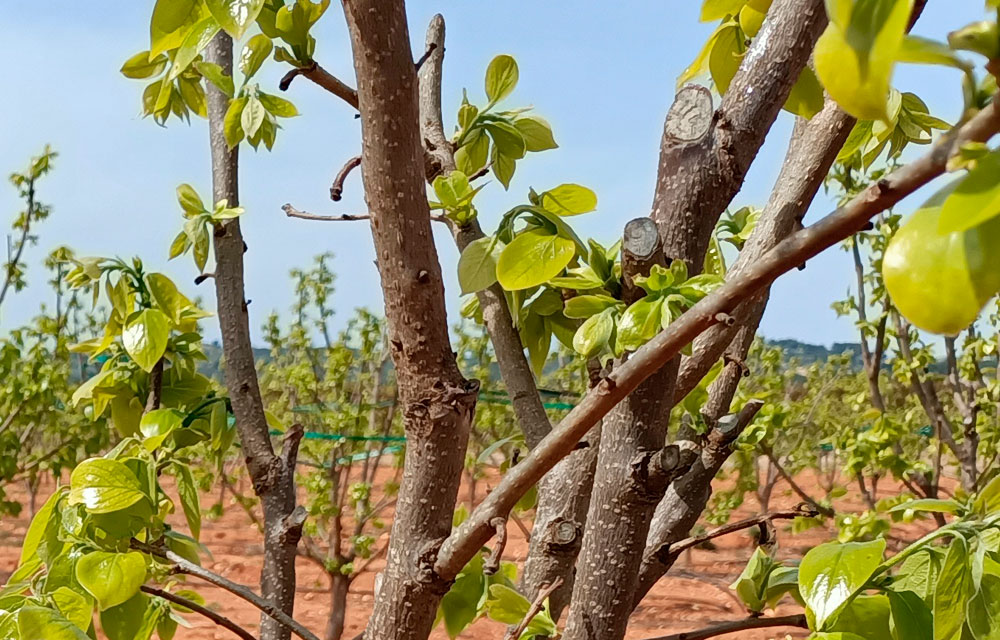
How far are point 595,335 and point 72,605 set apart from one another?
43cm

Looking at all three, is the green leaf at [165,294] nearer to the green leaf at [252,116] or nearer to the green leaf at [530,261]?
the green leaf at [252,116]

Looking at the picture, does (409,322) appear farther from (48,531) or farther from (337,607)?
(337,607)

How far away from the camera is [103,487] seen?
710 millimetres

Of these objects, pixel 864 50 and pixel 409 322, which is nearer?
pixel 864 50

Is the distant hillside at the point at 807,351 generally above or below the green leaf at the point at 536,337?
above

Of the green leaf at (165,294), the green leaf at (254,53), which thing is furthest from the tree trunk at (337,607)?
the green leaf at (254,53)

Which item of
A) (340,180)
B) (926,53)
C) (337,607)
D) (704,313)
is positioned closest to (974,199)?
(926,53)

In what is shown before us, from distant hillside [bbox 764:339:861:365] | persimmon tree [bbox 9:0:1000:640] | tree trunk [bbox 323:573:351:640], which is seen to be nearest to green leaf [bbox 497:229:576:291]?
persimmon tree [bbox 9:0:1000:640]

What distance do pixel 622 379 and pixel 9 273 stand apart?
3.62 metres

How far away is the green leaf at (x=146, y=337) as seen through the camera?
834mm

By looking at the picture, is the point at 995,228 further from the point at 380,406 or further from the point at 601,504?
the point at 380,406

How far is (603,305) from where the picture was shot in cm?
59

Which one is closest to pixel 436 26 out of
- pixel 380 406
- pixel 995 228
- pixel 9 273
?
pixel 995 228

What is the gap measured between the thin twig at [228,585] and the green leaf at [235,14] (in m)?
0.43
